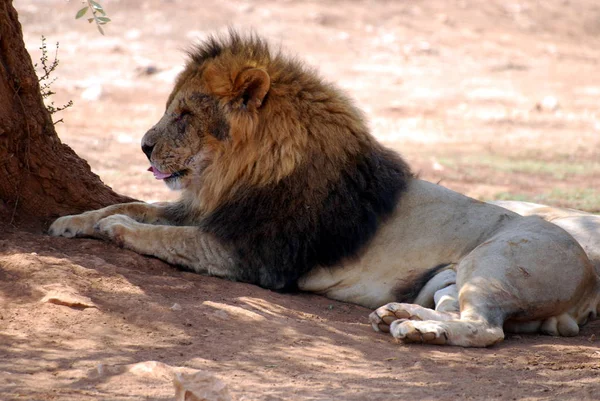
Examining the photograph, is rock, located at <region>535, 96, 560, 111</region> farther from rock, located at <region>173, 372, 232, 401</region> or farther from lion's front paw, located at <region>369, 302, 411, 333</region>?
rock, located at <region>173, 372, 232, 401</region>

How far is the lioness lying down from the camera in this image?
4902 mm

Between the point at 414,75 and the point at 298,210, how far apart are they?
13.5m

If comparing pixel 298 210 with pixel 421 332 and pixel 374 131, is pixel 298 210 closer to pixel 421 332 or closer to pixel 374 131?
pixel 421 332

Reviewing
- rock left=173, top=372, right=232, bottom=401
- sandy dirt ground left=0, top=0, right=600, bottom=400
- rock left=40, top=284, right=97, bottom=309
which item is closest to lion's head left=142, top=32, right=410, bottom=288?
sandy dirt ground left=0, top=0, right=600, bottom=400

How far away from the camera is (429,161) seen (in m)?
11.6

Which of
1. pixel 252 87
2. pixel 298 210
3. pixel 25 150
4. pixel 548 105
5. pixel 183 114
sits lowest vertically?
pixel 298 210

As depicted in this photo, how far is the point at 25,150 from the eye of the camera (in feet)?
16.4

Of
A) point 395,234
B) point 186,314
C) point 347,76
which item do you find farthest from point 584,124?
point 186,314

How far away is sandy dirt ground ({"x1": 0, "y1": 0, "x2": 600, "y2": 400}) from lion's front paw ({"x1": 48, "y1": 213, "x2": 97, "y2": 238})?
0.11 m

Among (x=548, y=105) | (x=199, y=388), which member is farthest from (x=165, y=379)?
(x=548, y=105)

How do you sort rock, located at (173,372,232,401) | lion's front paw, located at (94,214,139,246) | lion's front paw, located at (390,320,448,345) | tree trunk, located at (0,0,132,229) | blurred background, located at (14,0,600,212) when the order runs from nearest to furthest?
rock, located at (173,372,232,401) → lion's front paw, located at (390,320,448,345) → tree trunk, located at (0,0,132,229) → lion's front paw, located at (94,214,139,246) → blurred background, located at (14,0,600,212)

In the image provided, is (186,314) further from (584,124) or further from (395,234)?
(584,124)

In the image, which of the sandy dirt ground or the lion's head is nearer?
the sandy dirt ground

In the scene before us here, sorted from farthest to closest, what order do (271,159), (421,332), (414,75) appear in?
(414,75), (271,159), (421,332)
